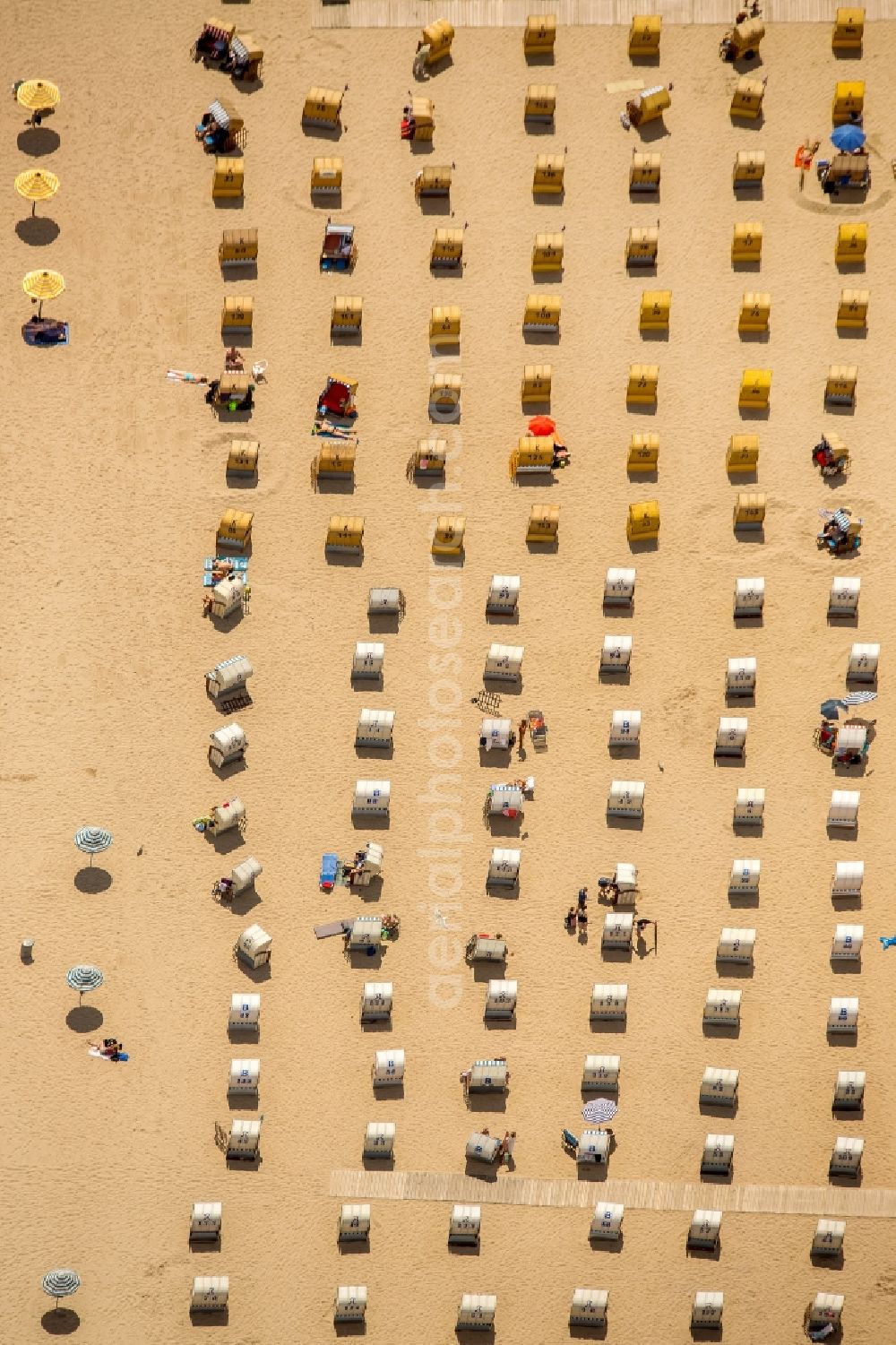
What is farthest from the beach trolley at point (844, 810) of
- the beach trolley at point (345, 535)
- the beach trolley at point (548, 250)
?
the beach trolley at point (548, 250)

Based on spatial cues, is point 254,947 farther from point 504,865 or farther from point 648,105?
point 648,105

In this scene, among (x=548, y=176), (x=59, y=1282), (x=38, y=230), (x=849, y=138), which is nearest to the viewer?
(x=59, y=1282)

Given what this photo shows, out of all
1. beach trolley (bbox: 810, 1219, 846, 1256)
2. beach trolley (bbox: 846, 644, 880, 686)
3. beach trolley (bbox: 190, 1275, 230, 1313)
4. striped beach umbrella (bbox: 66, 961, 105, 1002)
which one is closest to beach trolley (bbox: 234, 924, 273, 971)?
striped beach umbrella (bbox: 66, 961, 105, 1002)

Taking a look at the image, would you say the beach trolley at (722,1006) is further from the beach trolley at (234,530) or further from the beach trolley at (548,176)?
the beach trolley at (548,176)

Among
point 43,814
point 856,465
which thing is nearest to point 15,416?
point 43,814

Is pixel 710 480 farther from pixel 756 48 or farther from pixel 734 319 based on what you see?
pixel 756 48

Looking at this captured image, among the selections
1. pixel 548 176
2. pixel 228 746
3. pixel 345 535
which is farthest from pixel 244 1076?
pixel 548 176
